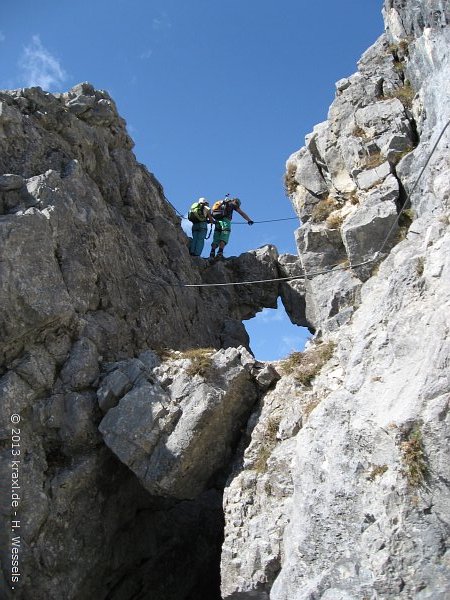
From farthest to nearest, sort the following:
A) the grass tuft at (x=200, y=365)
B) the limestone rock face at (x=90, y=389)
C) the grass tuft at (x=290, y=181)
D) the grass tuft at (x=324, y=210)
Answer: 1. the grass tuft at (x=290, y=181)
2. the grass tuft at (x=324, y=210)
3. the grass tuft at (x=200, y=365)
4. the limestone rock face at (x=90, y=389)

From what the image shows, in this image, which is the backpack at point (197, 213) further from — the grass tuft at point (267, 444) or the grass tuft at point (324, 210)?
the grass tuft at point (267, 444)

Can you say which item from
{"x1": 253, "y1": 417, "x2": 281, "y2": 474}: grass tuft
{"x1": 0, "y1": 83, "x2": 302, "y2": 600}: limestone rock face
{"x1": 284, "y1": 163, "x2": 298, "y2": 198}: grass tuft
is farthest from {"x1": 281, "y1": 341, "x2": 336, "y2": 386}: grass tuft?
{"x1": 284, "y1": 163, "x2": 298, "y2": 198}: grass tuft

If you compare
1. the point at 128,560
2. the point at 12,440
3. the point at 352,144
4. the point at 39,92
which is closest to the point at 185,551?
the point at 128,560

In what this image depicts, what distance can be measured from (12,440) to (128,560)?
5.14 meters

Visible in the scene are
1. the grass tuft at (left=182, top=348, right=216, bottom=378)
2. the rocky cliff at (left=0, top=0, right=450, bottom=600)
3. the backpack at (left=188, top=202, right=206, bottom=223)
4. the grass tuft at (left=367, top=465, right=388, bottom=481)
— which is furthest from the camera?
the backpack at (left=188, top=202, right=206, bottom=223)

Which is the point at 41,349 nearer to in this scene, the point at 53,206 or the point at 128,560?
the point at 53,206

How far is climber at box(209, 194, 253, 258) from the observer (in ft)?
93.2

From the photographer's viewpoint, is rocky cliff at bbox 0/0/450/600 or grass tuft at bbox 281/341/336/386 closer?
rocky cliff at bbox 0/0/450/600

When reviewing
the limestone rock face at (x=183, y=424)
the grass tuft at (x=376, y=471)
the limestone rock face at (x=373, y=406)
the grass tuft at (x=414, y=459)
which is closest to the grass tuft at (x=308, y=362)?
the limestone rock face at (x=373, y=406)

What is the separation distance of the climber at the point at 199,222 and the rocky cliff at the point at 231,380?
3.31 m

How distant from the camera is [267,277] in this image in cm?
2923

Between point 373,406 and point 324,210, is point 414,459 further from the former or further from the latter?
point 324,210

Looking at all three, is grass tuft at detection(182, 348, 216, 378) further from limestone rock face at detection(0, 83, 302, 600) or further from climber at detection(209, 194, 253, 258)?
climber at detection(209, 194, 253, 258)

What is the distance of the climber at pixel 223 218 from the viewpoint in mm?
28422
